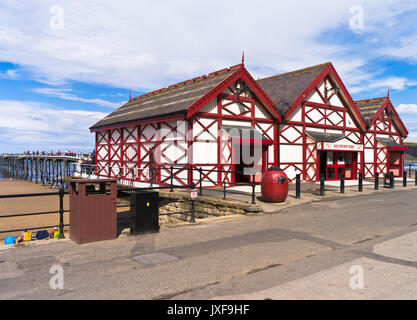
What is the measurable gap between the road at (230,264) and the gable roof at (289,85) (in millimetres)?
14412

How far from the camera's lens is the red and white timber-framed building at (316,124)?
21.9 metres

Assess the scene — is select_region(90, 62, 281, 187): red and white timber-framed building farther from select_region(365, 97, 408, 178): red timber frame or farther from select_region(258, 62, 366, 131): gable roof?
select_region(365, 97, 408, 178): red timber frame

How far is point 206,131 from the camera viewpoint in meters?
17.7

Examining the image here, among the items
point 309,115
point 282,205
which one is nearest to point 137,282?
point 282,205

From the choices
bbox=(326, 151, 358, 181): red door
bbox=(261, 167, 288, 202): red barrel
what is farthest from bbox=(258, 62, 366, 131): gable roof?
bbox=(261, 167, 288, 202): red barrel

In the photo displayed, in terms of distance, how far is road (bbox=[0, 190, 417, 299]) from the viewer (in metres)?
4.64

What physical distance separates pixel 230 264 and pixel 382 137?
28512mm

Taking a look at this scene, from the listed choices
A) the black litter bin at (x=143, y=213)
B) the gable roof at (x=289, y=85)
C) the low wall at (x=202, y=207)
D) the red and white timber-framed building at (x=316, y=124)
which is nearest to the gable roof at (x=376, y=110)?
the red and white timber-framed building at (x=316, y=124)

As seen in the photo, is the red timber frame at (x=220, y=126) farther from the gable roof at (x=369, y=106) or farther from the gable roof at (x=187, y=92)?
the gable roof at (x=369, y=106)

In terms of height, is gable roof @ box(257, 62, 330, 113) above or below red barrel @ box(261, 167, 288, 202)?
above

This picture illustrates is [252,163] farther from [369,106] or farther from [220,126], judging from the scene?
[369,106]

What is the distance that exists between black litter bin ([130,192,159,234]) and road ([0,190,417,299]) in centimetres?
24

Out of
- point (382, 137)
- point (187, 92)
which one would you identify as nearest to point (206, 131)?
point (187, 92)
